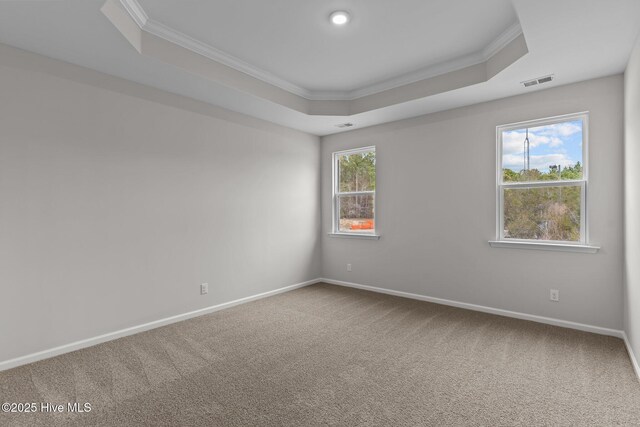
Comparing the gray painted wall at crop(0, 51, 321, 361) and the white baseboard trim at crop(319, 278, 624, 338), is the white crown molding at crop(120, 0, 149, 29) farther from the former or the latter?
the white baseboard trim at crop(319, 278, 624, 338)

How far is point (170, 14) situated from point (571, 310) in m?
4.64

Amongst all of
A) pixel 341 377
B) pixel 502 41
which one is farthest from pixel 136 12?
pixel 341 377

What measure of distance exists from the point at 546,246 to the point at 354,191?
2692 millimetres

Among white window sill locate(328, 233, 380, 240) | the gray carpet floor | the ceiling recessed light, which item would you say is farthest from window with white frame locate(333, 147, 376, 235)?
the ceiling recessed light

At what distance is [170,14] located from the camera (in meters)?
2.57

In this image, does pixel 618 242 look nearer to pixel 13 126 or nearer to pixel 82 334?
pixel 82 334

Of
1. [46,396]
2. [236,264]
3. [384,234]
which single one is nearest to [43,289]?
[46,396]

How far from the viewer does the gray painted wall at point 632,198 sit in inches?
94.4

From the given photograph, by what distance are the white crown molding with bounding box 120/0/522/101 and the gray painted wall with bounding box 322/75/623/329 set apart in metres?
0.73

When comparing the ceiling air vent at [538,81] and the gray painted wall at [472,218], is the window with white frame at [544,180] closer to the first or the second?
the gray painted wall at [472,218]

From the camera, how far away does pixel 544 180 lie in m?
3.52

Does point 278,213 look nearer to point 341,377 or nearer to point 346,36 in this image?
point 346,36

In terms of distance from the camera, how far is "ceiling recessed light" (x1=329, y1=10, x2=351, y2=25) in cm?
255

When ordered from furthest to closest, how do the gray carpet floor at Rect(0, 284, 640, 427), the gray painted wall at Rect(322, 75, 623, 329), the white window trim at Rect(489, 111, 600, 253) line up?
the white window trim at Rect(489, 111, 600, 253)
the gray painted wall at Rect(322, 75, 623, 329)
the gray carpet floor at Rect(0, 284, 640, 427)
